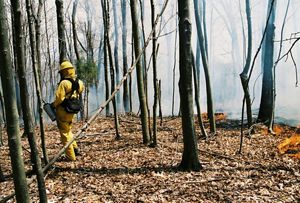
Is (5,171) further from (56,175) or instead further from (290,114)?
(290,114)

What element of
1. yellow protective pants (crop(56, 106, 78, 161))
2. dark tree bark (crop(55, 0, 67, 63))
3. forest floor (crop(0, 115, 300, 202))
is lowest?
forest floor (crop(0, 115, 300, 202))

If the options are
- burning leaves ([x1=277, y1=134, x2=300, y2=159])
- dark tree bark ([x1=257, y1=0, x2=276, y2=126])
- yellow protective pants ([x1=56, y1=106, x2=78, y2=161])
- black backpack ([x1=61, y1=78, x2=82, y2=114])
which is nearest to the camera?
black backpack ([x1=61, y1=78, x2=82, y2=114])

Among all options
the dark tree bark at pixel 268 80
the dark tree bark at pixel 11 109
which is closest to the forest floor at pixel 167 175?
the dark tree bark at pixel 11 109

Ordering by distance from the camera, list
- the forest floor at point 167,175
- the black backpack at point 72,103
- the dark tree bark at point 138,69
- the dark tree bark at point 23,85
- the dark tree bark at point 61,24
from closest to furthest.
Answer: the dark tree bark at point 23,85
the forest floor at point 167,175
the black backpack at point 72,103
the dark tree bark at point 138,69
the dark tree bark at point 61,24

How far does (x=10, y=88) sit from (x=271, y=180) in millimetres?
5234

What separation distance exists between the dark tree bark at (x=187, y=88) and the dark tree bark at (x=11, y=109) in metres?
4.89

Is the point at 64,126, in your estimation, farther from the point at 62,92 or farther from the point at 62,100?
the point at 62,92

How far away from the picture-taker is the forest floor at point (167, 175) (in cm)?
507

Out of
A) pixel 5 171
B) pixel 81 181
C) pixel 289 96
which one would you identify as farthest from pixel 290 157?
pixel 289 96

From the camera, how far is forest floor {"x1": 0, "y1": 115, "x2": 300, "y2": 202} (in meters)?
5.07

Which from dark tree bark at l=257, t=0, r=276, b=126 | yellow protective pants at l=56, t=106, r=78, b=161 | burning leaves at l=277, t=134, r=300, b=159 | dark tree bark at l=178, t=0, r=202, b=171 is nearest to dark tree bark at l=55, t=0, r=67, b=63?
yellow protective pants at l=56, t=106, r=78, b=161

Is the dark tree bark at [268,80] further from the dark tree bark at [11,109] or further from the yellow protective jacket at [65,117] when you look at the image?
the dark tree bark at [11,109]

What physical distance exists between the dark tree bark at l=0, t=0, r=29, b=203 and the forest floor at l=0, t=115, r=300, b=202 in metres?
2.95

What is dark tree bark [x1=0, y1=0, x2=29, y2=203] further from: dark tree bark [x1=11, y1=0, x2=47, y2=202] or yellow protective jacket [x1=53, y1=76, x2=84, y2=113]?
yellow protective jacket [x1=53, y1=76, x2=84, y2=113]
